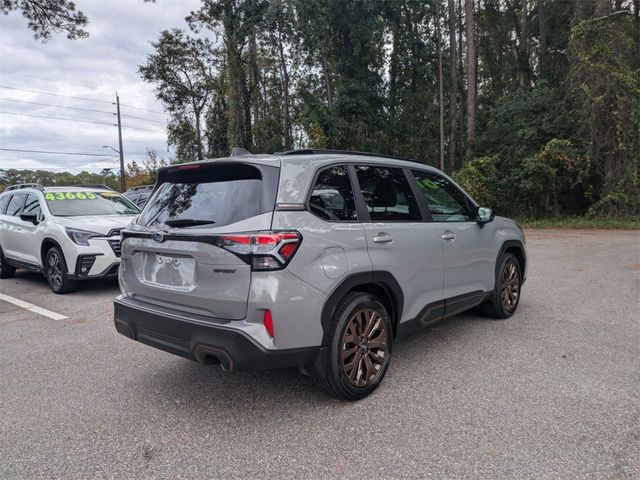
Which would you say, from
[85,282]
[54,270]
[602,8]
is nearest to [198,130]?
[602,8]

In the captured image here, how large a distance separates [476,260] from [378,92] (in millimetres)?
25189

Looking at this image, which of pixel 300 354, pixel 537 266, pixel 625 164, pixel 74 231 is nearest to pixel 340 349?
pixel 300 354

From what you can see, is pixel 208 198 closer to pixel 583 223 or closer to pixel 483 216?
pixel 483 216

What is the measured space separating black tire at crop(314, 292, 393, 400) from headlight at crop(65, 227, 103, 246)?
509cm

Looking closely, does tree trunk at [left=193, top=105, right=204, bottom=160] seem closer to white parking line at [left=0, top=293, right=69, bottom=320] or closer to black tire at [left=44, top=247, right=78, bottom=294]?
black tire at [left=44, top=247, right=78, bottom=294]

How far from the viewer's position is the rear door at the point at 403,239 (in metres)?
3.46

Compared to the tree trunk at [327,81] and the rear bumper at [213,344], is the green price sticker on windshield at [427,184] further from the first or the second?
the tree trunk at [327,81]

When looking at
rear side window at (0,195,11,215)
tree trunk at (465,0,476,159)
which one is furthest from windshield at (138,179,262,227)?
tree trunk at (465,0,476,159)

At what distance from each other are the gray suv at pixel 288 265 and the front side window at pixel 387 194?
11 mm

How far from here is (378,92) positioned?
27938 mm

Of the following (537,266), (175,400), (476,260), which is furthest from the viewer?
(537,266)

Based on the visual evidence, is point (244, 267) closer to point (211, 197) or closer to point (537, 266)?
point (211, 197)

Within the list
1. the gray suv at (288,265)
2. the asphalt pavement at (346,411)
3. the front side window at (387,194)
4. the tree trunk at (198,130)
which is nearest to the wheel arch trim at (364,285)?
the gray suv at (288,265)

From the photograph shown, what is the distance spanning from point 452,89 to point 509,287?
25.8 m
